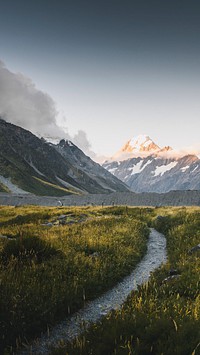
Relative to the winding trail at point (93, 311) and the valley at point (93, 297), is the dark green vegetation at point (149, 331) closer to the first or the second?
the valley at point (93, 297)

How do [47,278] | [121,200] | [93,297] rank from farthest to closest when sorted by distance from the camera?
[121,200] < [93,297] < [47,278]

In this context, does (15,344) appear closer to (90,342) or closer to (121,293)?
(90,342)

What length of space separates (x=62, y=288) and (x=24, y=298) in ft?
4.41

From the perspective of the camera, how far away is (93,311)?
28.0 ft

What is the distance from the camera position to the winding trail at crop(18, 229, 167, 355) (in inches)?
264

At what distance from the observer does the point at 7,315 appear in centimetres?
705

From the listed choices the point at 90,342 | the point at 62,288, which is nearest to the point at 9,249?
the point at 62,288

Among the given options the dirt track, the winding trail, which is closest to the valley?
the winding trail

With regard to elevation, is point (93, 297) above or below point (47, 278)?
below

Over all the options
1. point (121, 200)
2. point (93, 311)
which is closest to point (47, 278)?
point (93, 311)

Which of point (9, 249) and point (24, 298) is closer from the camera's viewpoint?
point (24, 298)

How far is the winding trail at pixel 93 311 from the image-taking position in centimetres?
671

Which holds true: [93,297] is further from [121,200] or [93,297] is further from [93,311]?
[121,200]

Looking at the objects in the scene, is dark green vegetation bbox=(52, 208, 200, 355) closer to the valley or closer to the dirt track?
the valley
